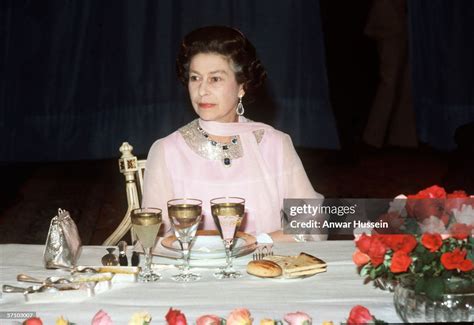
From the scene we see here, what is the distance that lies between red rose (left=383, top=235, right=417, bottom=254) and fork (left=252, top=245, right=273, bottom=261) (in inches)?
18.3

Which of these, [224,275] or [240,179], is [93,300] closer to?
[224,275]

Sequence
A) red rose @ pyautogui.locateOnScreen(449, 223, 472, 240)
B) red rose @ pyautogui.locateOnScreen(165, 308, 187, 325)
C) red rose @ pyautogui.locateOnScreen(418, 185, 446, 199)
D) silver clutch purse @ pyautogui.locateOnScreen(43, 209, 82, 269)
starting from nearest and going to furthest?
red rose @ pyautogui.locateOnScreen(165, 308, 187, 325) < red rose @ pyautogui.locateOnScreen(449, 223, 472, 240) < red rose @ pyautogui.locateOnScreen(418, 185, 446, 199) < silver clutch purse @ pyautogui.locateOnScreen(43, 209, 82, 269)

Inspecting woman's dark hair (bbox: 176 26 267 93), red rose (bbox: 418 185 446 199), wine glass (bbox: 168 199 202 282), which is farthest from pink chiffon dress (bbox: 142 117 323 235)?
red rose (bbox: 418 185 446 199)

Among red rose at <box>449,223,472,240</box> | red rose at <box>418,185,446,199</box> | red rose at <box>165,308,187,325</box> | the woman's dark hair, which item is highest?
the woman's dark hair

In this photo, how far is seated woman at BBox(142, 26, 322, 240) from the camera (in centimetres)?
243

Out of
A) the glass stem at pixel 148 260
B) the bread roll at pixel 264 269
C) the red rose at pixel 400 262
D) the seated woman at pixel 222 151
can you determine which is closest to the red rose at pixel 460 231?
the red rose at pixel 400 262

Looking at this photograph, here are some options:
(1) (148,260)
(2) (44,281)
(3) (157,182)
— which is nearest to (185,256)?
(1) (148,260)

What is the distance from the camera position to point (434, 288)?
4.19 ft

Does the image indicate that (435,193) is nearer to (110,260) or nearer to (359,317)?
(359,317)

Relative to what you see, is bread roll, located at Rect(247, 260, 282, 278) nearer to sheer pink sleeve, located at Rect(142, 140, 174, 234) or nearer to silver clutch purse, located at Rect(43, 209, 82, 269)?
silver clutch purse, located at Rect(43, 209, 82, 269)

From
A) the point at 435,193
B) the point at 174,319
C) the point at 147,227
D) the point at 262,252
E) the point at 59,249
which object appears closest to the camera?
the point at 174,319

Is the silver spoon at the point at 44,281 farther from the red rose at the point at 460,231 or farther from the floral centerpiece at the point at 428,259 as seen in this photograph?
the red rose at the point at 460,231

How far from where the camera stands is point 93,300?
151cm

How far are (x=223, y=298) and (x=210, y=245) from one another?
0.32 metres
